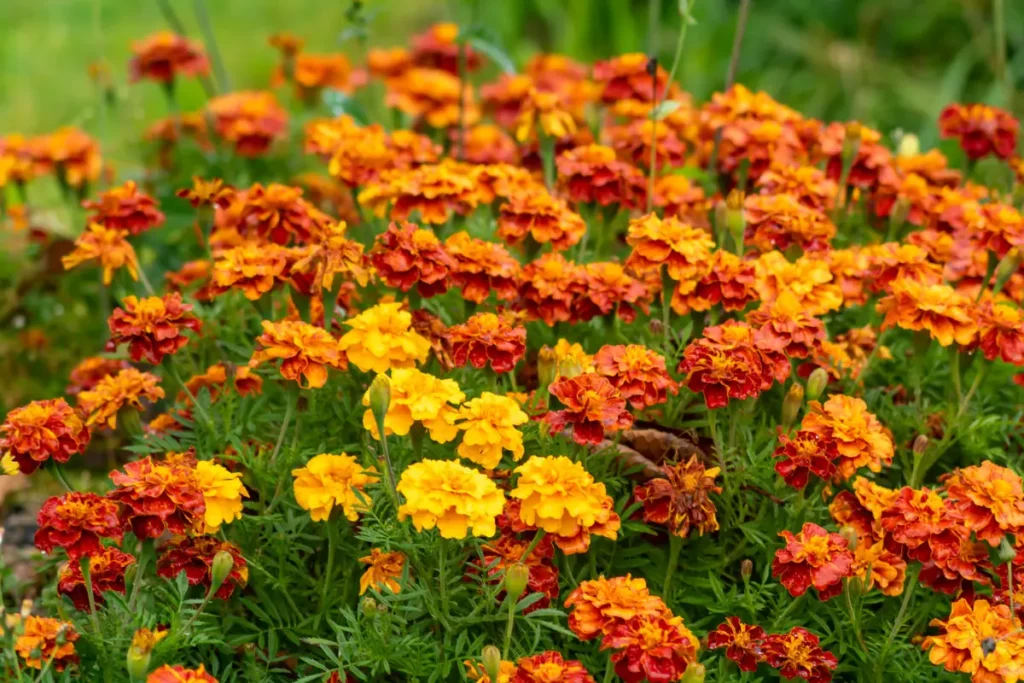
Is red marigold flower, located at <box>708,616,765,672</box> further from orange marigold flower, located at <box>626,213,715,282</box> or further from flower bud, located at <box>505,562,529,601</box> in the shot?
orange marigold flower, located at <box>626,213,715,282</box>

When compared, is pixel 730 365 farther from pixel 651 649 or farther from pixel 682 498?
pixel 651 649

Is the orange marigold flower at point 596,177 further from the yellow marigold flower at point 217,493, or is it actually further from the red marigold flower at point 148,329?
the yellow marigold flower at point 217,493

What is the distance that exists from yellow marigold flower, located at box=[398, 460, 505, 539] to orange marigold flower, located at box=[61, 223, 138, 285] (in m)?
0.89

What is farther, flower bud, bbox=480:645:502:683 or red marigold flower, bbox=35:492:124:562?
red marigold flower, bbox=35:492:124:562

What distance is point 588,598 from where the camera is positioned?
1707 mm

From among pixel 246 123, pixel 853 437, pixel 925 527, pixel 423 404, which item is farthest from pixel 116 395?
pixel 246 123

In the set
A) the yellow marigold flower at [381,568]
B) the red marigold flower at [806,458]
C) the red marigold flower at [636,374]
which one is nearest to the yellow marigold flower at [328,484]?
the yellow marigold flower at [381,568]

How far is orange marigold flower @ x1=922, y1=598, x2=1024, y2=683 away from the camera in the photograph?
1.72 metres

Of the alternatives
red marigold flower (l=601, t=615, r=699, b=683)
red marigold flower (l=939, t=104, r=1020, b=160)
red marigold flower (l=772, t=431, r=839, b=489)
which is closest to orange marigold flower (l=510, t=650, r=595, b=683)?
red marigold flower (l=601, t=615, r=699, b=683)

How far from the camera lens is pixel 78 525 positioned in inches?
69.7

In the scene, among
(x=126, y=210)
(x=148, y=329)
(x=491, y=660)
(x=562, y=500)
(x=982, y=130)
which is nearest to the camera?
(x=491, y=660)

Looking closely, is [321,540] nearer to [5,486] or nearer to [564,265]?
[564,265]

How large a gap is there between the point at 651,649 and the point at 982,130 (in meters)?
1.79

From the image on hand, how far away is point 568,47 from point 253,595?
3.85 meters
